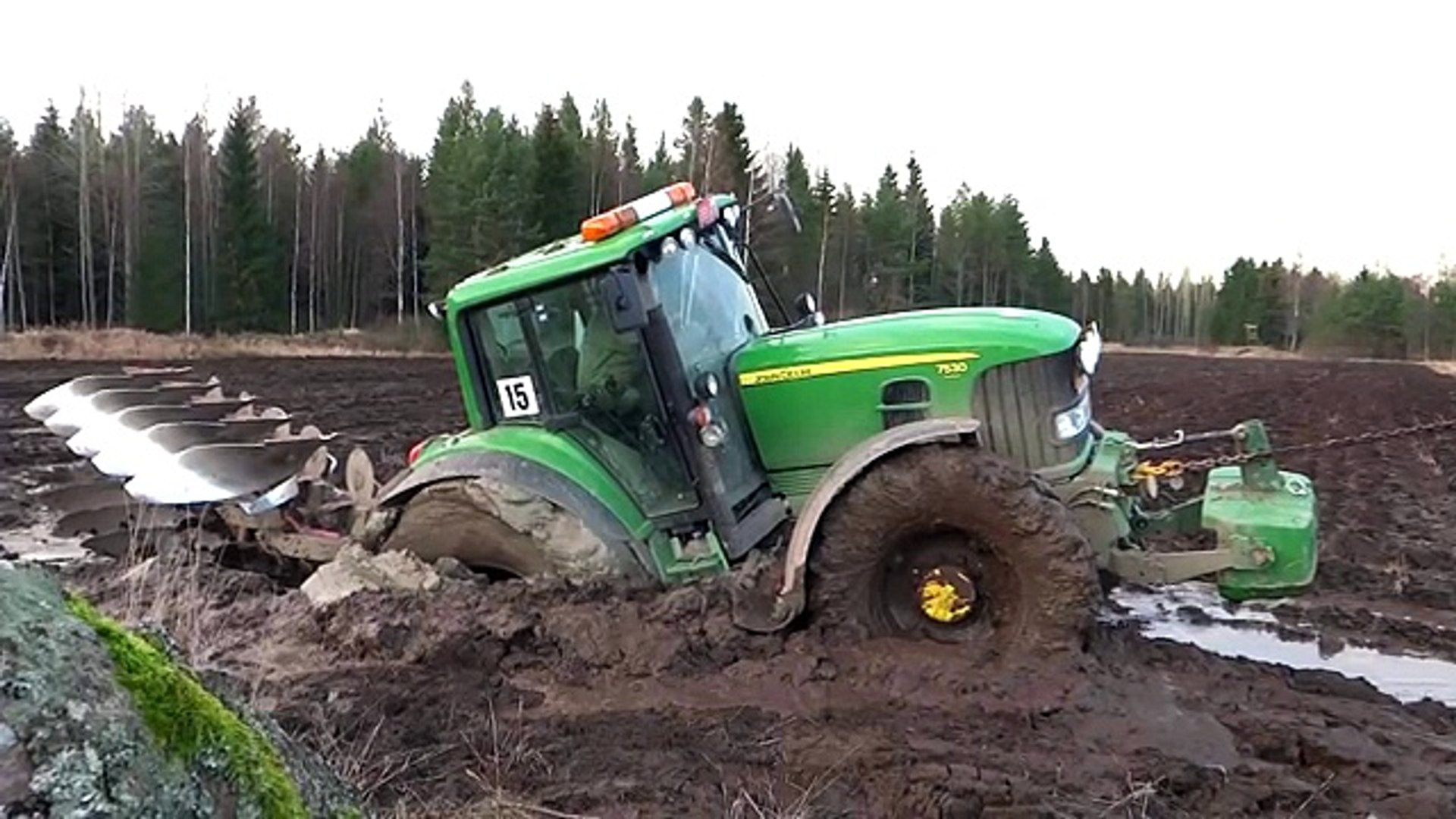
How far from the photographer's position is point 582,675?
5.84 metres

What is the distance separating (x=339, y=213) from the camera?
5394 centimetres

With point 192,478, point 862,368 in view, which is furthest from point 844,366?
point 192,478

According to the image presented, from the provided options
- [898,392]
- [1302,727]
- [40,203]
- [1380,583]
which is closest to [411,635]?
[898,392]

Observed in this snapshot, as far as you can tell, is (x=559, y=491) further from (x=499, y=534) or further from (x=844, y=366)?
(x=844, y=366)

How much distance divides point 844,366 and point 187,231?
44.8m

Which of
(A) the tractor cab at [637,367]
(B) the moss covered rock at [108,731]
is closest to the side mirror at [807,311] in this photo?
(A) the tractor cab at [637,367]

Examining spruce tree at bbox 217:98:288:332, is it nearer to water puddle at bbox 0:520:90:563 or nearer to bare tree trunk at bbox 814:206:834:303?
bare tree trunk at bbox 814:206:834:303

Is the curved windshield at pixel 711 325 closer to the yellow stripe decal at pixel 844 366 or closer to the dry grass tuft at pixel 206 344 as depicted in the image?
the yellow stripe decal at pixel 844 366

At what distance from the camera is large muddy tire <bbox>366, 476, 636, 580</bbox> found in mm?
6324

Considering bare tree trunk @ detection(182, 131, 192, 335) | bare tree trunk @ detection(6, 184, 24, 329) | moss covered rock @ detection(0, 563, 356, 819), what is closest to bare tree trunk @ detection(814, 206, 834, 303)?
bare tree trunk @ detection(182, 131, 192, 335)

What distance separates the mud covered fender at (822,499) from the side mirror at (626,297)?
3.61 feet

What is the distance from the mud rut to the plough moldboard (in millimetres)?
356

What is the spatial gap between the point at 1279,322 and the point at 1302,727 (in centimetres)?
9323

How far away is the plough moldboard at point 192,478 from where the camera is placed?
22.9 feet
